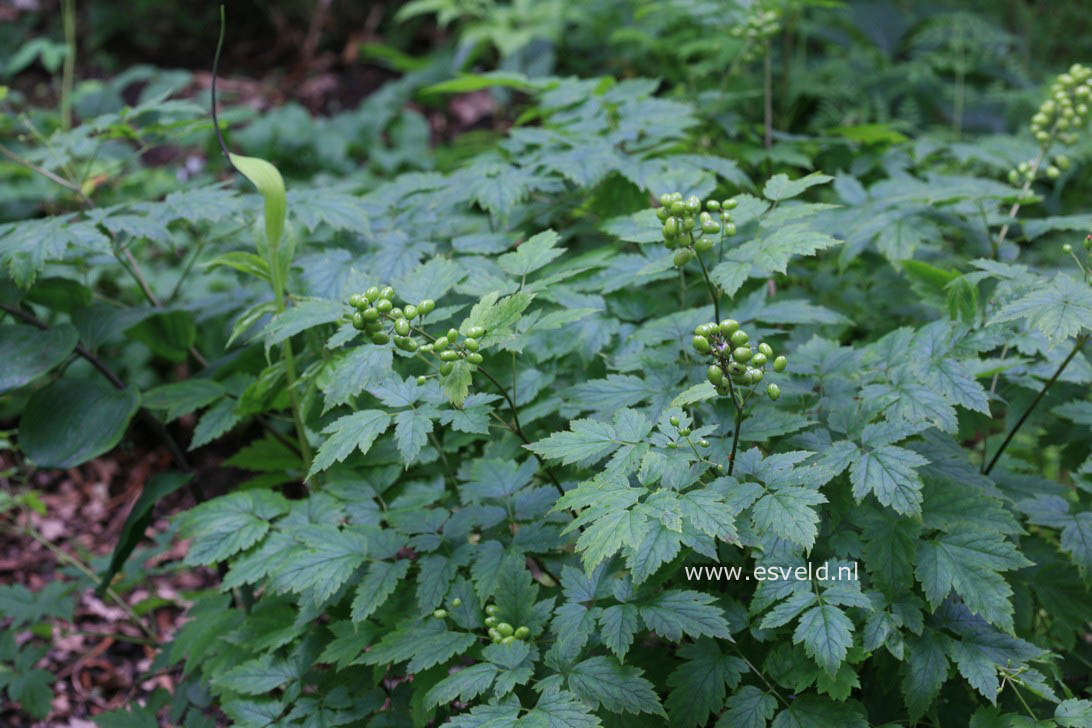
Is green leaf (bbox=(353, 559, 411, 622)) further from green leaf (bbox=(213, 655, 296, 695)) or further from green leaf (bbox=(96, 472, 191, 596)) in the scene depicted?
green leaf (bbox=(96, 472, 191, 596))

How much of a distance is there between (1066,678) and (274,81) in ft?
16.9

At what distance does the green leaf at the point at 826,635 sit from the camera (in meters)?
1.08

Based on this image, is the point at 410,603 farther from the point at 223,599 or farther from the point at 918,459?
the point at 918,459

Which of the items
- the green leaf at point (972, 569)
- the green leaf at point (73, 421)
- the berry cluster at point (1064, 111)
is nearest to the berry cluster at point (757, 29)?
the berry cluster at point (1064, 111)

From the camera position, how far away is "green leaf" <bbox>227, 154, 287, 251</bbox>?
4.74 ft

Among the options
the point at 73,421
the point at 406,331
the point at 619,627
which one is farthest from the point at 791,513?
the point at 73,421

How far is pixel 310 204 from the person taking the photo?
1826 millimetres

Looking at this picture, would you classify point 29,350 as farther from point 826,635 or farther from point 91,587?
point 826,635

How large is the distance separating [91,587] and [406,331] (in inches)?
60.5

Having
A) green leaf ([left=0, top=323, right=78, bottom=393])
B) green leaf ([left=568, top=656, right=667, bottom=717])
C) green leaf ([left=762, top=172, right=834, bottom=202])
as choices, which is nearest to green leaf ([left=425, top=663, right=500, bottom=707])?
green leaf ([left=568, top=656, right=667, bottom=717])

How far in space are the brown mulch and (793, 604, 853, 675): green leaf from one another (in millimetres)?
1485

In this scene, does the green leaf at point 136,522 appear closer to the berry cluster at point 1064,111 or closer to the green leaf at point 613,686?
the green leaf at point 613,686

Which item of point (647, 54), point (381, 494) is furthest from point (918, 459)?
point (647, 54)

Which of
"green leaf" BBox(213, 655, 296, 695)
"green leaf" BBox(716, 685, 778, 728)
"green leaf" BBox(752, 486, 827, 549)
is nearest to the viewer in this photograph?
"green leaf" BBox(752, 486, 827, 549)
